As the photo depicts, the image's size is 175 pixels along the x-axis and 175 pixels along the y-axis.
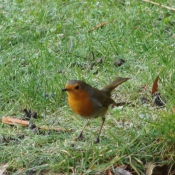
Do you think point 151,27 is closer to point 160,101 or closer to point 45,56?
point 45,56

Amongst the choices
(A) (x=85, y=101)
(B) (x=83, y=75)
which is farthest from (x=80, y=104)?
(B) (x=83, y=75)

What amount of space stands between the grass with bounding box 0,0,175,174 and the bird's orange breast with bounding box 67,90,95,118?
0.23 m

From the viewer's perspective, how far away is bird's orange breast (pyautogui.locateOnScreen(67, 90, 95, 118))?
473cm

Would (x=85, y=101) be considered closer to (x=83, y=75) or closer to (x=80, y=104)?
(x=80, y=104)

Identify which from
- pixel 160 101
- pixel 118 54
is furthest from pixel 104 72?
pixel 160 101

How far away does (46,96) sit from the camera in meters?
5.64

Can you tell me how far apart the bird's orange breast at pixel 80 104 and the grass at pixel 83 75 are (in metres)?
0.23

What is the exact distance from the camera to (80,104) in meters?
4.74

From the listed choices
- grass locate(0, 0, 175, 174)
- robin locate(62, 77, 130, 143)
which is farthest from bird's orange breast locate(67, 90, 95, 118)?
grass locate(0, 0, 175, 174)

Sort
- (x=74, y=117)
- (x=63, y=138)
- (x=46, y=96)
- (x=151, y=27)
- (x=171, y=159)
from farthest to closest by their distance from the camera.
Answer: (x=151, y=27)
(x=46, y=96)
(x=74, y=117)
(x=63, y=138)
(x=171, y=159)

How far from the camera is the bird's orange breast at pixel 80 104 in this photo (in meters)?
4.73

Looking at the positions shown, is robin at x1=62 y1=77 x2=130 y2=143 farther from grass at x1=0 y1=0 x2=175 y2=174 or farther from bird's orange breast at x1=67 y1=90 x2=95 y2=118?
grass at x1=0 y1=0 x2=175 y2=174

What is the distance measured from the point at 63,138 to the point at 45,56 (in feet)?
6.06

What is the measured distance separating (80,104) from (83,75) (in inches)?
56.6
